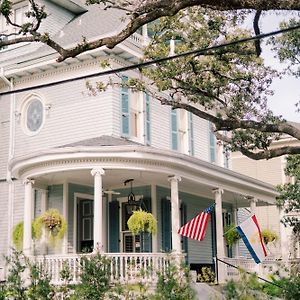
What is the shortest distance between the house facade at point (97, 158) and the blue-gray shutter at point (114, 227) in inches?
1.2

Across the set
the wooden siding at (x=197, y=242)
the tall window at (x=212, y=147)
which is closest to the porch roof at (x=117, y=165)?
the wooden siding at (x=197, y=242)

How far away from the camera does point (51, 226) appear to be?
16609mm

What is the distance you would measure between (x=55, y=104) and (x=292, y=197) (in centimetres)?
795

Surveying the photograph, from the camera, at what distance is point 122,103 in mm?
19078

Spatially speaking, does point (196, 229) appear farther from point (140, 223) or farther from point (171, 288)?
point (171, 288)

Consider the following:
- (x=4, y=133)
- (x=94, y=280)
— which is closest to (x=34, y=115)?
(x=4, y=133)

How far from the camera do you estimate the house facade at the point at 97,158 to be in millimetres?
16562

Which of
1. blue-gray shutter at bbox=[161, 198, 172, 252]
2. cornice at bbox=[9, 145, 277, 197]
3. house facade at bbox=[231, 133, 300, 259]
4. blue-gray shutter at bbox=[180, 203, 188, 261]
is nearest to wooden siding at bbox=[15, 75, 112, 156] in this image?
cornice at bbox=[9, 145, 277, 197]

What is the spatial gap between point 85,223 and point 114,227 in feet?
2.96

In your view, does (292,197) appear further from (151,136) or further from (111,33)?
(111,33)

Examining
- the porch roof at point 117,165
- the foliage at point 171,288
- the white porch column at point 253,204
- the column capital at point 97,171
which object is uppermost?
the porch roof at point 117,165

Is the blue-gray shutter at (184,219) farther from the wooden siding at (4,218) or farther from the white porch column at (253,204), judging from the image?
the wooden siding at (4,218)

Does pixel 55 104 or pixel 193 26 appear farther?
pixel 55 104

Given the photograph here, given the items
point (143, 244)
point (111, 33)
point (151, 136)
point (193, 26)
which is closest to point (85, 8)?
point (111, 33)
